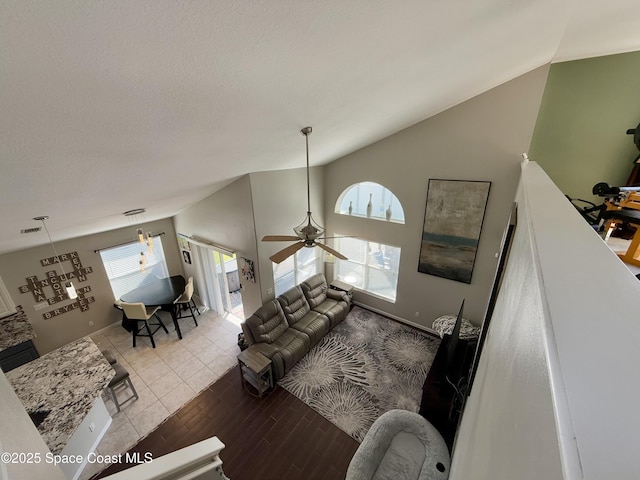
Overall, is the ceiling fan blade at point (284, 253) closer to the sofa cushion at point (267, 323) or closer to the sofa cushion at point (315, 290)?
the sofa cushion at point (267, 323)

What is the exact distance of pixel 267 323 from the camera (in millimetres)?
4914

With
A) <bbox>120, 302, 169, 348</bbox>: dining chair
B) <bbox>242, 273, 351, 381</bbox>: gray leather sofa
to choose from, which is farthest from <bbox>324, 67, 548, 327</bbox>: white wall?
<bbox>120, 302, 169, 348</bbox>: dining chair

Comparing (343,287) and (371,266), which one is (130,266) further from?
(371,266)

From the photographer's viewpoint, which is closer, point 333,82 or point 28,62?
point 28,62

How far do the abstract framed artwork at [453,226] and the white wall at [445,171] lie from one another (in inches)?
4.3

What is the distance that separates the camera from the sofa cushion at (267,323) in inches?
186

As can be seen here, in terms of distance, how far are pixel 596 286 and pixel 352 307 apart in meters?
6.13

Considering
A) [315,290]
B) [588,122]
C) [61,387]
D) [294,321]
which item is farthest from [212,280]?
[588,122]

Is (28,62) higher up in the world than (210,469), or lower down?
higher up

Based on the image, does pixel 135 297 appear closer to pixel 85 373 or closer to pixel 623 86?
pixel 85 373

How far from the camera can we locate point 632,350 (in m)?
0.39

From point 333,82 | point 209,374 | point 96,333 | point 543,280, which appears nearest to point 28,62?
point 333,82

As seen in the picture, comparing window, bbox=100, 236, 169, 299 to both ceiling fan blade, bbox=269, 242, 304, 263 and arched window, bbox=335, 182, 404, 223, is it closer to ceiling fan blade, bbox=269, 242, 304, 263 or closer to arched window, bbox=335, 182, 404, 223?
ceiling fan blade, bbox=269, 242, 304, 263

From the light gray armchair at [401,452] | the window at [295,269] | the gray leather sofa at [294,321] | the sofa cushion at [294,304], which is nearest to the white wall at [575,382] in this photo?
the light gray armchair at [401,452]
